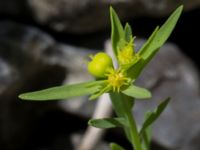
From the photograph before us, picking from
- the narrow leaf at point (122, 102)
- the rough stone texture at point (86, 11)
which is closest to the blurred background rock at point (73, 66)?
the rough stone texture at point (86, 11)

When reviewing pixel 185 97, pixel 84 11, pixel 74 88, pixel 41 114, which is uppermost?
pixel 84 11

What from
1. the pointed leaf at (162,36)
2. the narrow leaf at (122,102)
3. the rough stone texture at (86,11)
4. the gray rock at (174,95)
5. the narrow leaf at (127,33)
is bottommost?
the narrow leaf at (122,102)

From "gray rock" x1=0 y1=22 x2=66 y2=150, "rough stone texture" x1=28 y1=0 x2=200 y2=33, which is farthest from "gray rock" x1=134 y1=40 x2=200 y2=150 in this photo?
"gray rock" x1=0 y1=22 x2=66 y2=150

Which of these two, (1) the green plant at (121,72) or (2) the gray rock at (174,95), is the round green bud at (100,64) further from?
(2) the gray rock at (174,95)

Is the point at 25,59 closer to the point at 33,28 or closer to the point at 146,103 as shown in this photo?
the point at 33,28

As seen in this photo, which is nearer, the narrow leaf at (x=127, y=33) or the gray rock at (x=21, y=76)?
the narrow leaf at (x=127, y=33)

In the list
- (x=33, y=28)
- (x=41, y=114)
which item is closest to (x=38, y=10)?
(x=33, y=28)

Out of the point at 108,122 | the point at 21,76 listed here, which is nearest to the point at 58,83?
the point at 21,76
